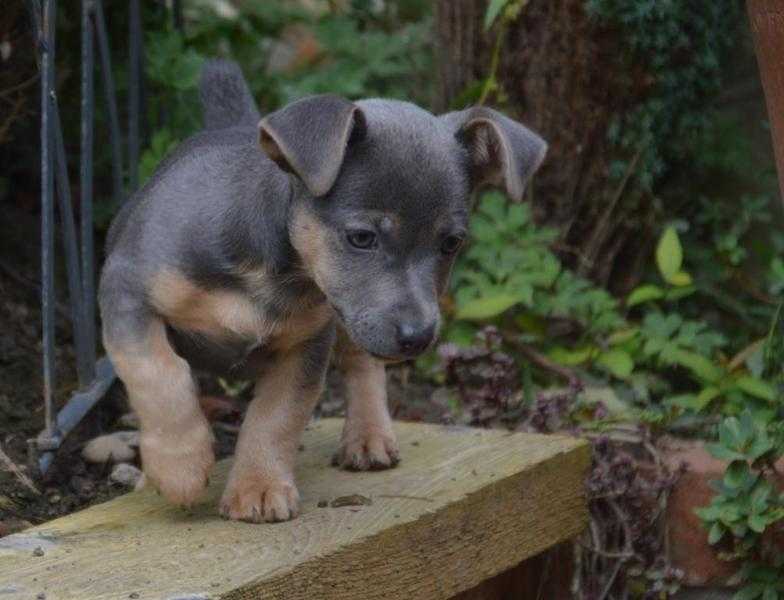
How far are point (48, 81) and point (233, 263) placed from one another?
0.95 meters

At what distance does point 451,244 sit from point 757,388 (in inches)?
77.8

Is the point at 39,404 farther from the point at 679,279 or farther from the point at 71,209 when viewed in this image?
the point at 679,279

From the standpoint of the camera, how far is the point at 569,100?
622cm

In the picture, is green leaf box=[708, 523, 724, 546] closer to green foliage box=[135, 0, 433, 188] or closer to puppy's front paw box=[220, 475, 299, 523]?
puppy's front paw box=[220, 475, 299, 523]

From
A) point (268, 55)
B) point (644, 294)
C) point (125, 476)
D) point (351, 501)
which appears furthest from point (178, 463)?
point (268, 55)

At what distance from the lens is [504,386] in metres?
5.50

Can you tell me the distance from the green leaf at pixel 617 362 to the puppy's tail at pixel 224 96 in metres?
1.80

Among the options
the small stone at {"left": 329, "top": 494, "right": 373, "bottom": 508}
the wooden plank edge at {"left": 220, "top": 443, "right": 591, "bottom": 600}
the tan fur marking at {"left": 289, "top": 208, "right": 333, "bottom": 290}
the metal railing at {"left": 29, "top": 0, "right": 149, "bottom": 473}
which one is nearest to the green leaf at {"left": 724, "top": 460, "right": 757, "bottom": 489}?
the wooden plank edge at {"left": 220, "top": 443, "right": 591, "bottom": 600}

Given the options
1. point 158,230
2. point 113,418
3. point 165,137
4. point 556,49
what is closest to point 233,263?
point 158,230

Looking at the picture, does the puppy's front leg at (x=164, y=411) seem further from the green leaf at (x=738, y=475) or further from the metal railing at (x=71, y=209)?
the green leaf at (x=738, y=475)

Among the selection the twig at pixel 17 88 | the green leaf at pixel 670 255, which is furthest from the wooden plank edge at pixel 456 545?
the twig at pixel 17 88

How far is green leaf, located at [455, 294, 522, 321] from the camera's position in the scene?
5.90m

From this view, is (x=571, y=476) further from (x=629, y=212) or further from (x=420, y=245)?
(x=629, y=212)

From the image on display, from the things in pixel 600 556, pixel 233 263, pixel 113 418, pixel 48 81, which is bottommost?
pixel 600 556
